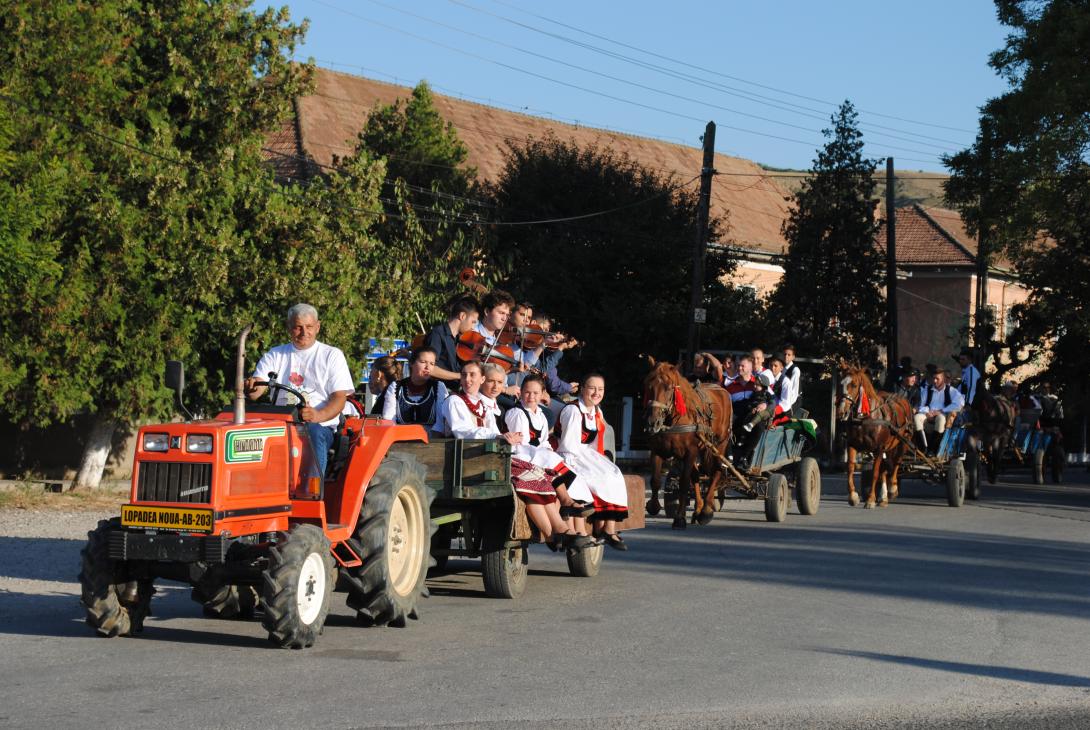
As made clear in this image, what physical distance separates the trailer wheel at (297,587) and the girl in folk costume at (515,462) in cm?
251

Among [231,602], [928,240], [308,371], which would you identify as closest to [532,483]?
[308,371]

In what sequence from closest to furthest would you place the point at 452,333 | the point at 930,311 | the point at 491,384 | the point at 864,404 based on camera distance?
the point at 491,384, the point at 452,333, the point at 864,404, the point at 930,311

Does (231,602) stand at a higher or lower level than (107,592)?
lower

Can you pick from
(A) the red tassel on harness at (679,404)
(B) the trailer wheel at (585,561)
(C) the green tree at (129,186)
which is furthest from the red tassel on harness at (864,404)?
(B) the trailer wheel at (585,561)

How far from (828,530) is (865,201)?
23.3 meters

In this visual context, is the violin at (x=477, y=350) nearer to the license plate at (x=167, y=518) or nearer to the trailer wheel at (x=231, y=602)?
the trailer wheel at (x=231, y=602)

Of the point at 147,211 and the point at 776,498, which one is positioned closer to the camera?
the point at 776,498

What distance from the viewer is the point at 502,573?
1195cm

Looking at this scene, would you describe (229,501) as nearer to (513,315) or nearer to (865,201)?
(513,315)

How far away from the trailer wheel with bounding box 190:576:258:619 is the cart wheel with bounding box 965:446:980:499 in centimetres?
1798

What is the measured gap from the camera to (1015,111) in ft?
106

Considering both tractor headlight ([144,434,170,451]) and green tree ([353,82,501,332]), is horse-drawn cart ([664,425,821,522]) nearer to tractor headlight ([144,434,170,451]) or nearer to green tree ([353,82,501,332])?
green tree ([353,82,501,332])

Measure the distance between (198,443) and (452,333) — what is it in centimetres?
460

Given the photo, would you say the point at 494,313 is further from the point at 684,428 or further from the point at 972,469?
the point at 972,469
